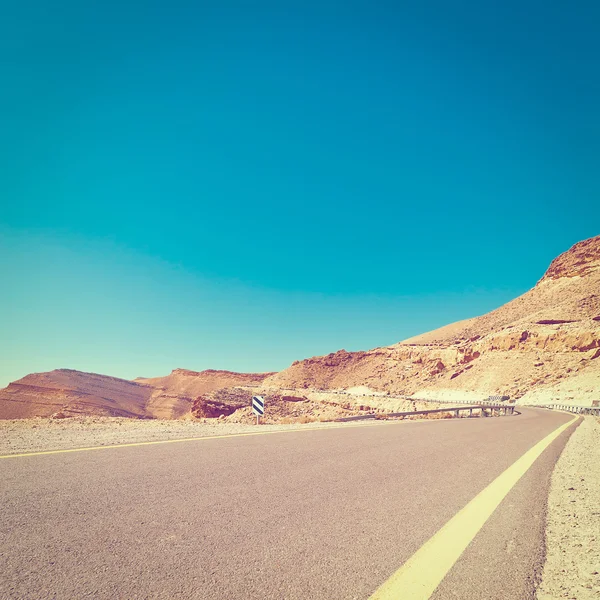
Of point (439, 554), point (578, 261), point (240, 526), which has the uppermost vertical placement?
point (578, 261)

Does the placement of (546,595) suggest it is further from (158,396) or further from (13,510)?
(158,396)

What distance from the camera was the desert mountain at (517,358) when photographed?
192 ft

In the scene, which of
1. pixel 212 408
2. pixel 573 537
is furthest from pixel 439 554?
pixel 212 408

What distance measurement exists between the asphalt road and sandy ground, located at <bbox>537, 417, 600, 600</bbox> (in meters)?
0.12

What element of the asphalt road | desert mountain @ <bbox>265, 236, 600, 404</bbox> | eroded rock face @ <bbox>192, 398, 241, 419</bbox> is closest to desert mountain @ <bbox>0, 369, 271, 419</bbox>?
eroded rock face @ <bbox>192, 398, 241, 419</bbox>

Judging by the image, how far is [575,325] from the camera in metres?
66.2

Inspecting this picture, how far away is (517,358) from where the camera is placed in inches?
2662

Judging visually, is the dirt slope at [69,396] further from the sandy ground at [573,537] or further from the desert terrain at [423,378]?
the sandy ground at [573,537]

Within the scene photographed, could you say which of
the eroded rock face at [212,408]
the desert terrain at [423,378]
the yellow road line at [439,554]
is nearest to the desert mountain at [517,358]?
the desert terrain at [423,378]

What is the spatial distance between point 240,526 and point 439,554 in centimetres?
156

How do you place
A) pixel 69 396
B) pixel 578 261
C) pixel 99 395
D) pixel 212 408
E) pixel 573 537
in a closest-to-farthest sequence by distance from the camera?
pixel 573 537, pixel 212 408, pixel 69 396, pixel 99 395, pixel 578 261

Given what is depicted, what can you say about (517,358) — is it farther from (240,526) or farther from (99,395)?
(99,395)

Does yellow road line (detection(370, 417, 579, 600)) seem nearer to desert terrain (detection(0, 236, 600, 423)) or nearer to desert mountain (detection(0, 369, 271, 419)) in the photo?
desert terrain (detection(0, 236, 600, 423))

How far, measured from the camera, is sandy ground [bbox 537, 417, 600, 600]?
2602 millimetres
